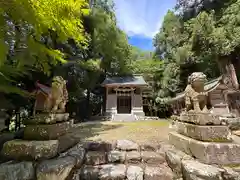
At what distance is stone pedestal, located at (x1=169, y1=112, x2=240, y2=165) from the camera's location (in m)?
2.91

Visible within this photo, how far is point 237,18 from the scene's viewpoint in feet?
42.8

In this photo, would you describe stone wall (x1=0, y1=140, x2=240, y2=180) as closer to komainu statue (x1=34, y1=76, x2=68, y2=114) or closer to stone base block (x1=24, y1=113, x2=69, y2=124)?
stone base block (x1=24, y1=113, x2=69, y2=124)

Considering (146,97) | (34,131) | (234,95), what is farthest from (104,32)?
(34,131)

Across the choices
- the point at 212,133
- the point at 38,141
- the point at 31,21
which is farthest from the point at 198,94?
the point at 31,21

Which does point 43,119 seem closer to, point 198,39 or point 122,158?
point 122,158

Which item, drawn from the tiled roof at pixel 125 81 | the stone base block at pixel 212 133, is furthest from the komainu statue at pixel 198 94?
the tiled roof at pixel 125 81

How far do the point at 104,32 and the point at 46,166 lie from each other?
14.3m

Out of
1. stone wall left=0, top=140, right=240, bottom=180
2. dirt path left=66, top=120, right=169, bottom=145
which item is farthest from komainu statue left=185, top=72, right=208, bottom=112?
dirt path left=66, top=120, right=169, bottom=145

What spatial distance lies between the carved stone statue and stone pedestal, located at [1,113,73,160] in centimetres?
24

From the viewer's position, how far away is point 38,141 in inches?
122

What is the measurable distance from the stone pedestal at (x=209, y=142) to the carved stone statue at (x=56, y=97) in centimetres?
295

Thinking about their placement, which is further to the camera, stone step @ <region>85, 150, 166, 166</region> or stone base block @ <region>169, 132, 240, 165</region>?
stone step @ <region>85, 150, 166, 166</region>

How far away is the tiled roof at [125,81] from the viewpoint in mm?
16562

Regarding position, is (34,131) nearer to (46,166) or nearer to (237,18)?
(46,166)
